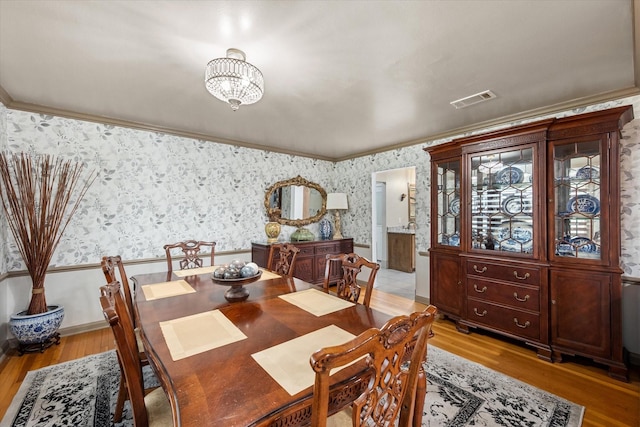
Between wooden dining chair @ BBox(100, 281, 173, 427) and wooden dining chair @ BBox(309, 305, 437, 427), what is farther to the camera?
wooden dining chair @ BBox(100, 281, 173, 427)

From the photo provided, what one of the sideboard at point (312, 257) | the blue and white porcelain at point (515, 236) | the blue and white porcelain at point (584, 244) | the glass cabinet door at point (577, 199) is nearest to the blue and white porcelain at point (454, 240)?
the blue and white porcelain at point (515, 236)

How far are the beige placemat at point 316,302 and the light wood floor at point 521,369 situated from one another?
5.25ft

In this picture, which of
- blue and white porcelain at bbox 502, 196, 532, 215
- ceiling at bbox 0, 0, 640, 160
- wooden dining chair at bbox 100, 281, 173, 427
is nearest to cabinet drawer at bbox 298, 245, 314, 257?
ceiling at bbox 0, 0, 640, 160

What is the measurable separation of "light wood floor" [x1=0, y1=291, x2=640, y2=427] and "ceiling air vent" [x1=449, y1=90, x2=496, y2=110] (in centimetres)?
241

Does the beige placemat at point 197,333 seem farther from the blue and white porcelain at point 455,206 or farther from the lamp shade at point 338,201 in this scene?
the lamp shade at point 338,201

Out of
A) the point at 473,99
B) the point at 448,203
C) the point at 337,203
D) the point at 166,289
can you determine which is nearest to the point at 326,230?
the point at 337,203

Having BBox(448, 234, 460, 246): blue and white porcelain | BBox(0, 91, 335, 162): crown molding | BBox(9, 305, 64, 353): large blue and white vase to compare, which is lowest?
BBox(9, 305, 64, 353): large blue and white vase

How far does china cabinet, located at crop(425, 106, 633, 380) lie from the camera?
222 centimetres

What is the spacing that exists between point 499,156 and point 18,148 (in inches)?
194

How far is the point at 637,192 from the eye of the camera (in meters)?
2.38

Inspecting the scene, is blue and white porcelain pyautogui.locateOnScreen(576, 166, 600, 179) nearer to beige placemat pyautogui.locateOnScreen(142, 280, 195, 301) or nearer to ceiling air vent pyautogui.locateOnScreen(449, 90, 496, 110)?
ceiling air vent pyautogui.locateOnScreen(449, 90, 496, 110)

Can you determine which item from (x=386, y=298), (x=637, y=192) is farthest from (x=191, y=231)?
(x=637, y=192)

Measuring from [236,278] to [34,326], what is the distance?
224 centimetres

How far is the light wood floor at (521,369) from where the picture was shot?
1.84 metres
